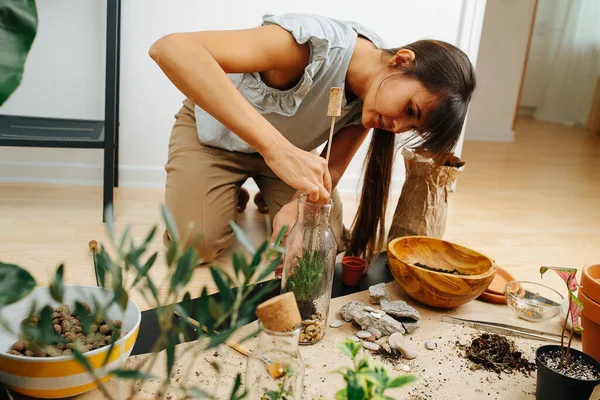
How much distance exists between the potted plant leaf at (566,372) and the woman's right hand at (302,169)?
1.53 feet

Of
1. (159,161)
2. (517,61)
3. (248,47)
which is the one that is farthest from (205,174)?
(517,61)

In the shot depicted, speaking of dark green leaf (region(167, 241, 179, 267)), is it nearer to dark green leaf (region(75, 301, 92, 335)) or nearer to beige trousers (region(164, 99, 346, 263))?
dark green leaf (region(75, 301, 92, 335))

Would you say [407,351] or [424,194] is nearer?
[407,351]

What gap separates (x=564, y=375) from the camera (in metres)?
0.93

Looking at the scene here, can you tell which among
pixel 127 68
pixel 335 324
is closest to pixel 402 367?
pixel 335 324

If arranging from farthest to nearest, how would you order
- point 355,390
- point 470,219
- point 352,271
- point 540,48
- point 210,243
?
1. point 540,48
2. point 470,219
3. point 210,243
4. point 352,271
5. point 355,390

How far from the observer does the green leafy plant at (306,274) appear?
1097 mm

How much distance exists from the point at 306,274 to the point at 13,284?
25.1 inches

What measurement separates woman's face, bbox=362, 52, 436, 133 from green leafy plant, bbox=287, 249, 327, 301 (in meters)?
0.38

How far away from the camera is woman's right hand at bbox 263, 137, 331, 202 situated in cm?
118

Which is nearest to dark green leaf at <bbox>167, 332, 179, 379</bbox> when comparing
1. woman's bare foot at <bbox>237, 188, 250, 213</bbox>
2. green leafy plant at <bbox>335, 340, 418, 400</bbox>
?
green leafy plant at <bbox>335, 340, 418, 400</bbox>

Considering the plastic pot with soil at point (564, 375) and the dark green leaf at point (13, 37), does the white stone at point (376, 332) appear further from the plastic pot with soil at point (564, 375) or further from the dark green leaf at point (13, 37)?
the dark green leaf at point (13, 37)

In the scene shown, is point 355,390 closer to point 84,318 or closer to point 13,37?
point 84,318

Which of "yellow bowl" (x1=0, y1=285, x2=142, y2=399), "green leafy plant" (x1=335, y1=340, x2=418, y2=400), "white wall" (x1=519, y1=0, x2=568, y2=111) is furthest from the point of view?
"white wall" (x1=519, y1=0, x2=568, y2=111)
